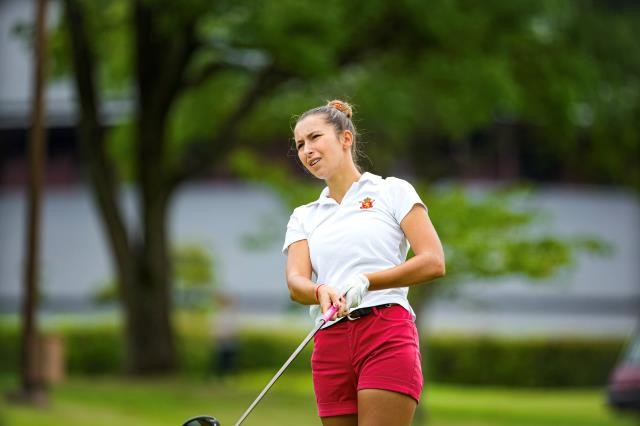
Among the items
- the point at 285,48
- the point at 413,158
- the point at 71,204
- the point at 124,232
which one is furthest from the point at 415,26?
the point at 71,204

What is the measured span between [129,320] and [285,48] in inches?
224

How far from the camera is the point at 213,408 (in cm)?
1711

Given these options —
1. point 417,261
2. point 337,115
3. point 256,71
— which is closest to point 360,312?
point 417,261

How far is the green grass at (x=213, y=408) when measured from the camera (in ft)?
50.8

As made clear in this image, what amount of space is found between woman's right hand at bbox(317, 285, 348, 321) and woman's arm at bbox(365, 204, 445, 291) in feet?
0.39

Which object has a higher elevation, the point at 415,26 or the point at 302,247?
the point at 415,26

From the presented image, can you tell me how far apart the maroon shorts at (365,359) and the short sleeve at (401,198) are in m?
0.31

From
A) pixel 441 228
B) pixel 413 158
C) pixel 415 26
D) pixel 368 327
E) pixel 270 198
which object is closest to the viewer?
pixel 368 327

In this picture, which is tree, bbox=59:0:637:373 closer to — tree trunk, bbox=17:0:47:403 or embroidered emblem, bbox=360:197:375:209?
tree trunk, bbox=17:0:47:403

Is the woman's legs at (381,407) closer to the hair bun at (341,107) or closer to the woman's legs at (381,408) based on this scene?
the woman's legs at (381,408)

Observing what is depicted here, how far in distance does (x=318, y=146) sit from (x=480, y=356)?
2519 centimetres

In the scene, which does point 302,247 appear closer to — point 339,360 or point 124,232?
point 339,360

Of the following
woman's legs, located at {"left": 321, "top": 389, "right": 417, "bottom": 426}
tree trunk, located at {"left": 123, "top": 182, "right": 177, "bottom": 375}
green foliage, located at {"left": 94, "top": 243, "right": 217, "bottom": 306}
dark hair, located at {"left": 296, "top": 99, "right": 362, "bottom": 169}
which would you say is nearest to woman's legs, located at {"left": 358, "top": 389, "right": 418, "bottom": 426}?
woman's legs, located at {"left": 321, "top": 389, "right": 417, "bottom": 426}

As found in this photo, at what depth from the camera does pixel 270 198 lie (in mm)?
33250
